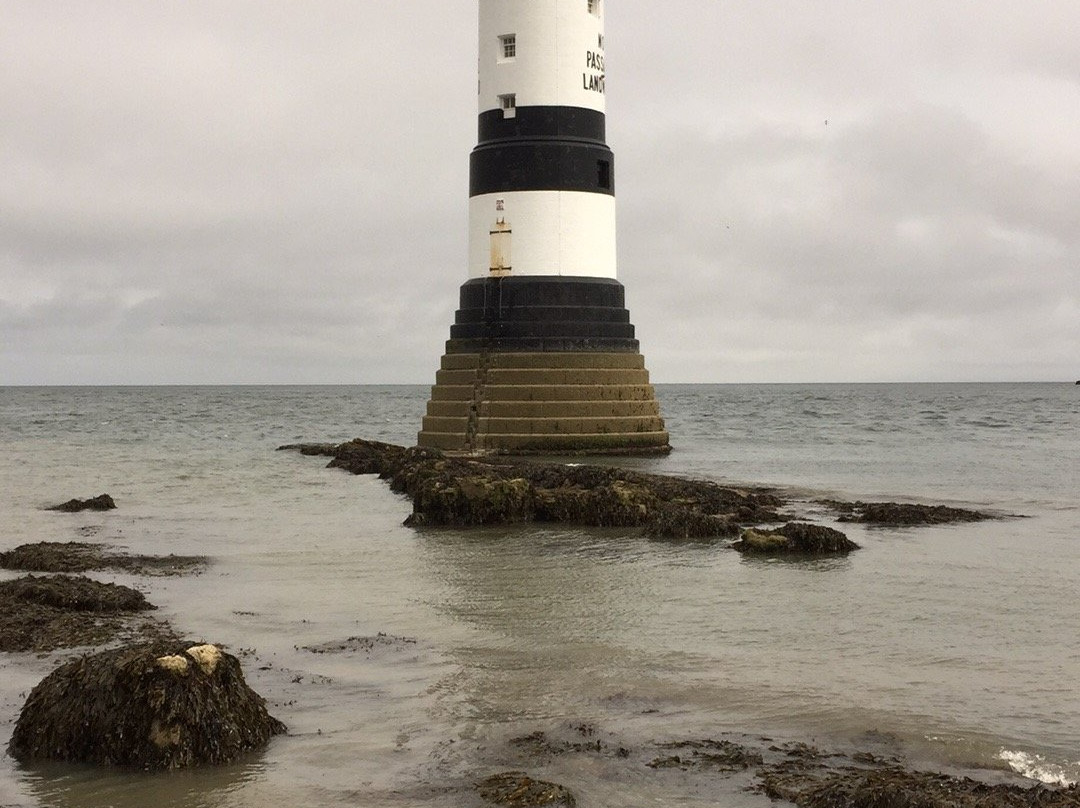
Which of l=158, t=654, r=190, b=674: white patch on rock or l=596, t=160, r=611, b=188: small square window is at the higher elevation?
l=596, t=160, r=611, b=188: small square window

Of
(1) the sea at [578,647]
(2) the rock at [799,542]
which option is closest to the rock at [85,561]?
(1) the sea at [578,647]

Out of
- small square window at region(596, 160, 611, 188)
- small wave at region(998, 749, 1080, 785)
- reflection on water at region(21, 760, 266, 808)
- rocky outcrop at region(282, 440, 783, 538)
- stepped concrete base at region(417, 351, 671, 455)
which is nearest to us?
reflection on water at region(21, 760, 266, 808)

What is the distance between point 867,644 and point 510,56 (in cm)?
2157

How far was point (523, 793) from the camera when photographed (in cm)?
647

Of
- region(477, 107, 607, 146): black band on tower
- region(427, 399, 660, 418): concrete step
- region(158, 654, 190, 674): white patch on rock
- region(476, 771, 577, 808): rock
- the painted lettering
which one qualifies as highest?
the painted lettering

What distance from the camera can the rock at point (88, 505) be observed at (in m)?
20.5

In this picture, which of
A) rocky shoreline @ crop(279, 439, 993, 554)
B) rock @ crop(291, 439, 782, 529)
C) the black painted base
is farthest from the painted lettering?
rock @ crop(291, 439, 782, 529)

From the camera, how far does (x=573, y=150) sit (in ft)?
95.0

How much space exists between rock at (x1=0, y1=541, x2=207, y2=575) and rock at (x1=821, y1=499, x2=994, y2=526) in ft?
29.0

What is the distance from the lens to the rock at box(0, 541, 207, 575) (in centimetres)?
1370

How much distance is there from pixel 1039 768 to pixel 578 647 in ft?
12.4

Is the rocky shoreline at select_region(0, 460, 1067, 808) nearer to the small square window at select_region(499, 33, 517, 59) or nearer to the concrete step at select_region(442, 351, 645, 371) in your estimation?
the concrete step at select_region(442, 351, 645, 371)

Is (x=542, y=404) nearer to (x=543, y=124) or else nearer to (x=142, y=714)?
(x=543, y=124)

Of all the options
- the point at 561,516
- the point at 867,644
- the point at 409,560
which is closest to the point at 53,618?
the point at 409,560
